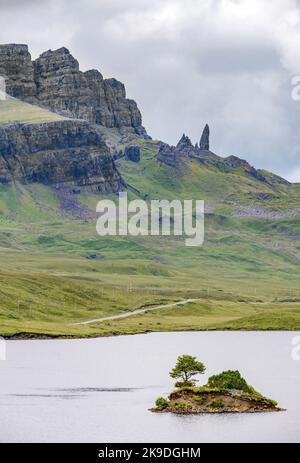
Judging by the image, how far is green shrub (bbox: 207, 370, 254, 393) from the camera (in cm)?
12750

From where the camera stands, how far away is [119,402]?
453 feet

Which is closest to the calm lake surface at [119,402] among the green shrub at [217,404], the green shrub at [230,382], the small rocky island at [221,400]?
the small rocky island at [221,400]

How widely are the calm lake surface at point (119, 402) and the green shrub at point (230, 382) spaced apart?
15.0 ft

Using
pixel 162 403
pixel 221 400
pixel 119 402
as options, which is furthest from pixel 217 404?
pixel 119 402

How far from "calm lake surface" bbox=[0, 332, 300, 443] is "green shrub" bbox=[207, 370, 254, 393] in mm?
4575

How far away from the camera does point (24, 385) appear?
156500 mm

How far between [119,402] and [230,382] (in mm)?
17463

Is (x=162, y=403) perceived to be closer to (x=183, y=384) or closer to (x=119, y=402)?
(x=183, y=384)

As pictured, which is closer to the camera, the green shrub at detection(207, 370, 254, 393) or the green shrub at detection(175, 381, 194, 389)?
the green shrub at detection(207, 370, 254, 393)

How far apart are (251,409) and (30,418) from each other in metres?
26.1

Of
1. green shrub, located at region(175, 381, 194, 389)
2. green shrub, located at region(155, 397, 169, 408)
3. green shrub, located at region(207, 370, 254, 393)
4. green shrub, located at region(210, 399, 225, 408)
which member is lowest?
green shrub, located at region(210, 399, 225, 408)

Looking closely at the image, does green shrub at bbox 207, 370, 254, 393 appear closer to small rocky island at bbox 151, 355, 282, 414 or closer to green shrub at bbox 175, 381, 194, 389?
small rocky island at bbox 151, 355, 282, 414

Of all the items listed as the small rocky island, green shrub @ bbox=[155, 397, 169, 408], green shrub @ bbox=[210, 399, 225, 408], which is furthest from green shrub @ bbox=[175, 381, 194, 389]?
green shrub @ bbox=[210, 399, 225, 408]

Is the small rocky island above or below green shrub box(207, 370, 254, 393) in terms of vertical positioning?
below
